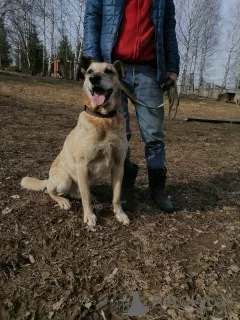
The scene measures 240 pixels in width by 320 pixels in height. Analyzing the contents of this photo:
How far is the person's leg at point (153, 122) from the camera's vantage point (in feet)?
9.73

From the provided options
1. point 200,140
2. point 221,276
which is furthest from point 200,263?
point 200,140

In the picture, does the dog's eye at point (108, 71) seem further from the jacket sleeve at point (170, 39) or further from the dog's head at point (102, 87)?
the jacket sleeve at point (170, 39)

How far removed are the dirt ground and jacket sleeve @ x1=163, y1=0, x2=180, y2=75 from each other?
1390 millimetres

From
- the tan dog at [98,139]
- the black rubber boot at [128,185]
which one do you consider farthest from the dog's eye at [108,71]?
the black rubber boot at [128,185]

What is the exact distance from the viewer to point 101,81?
258 centimetres

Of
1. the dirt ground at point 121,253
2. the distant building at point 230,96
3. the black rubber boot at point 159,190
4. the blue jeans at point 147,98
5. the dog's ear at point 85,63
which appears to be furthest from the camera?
the distant building at point 230,96

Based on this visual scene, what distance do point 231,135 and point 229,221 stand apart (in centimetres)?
477

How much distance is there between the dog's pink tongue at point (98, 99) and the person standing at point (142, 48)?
0.41m

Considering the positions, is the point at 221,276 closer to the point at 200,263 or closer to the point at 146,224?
the point at 200,263

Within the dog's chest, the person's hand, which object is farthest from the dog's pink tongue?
the person's hand

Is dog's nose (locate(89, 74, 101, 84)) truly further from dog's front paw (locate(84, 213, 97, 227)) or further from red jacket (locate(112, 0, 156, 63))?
dog's front paw (locate(84, 213, 97, 227))

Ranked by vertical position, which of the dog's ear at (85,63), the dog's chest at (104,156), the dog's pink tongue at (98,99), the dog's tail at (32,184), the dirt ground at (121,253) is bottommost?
the dirt ground at (121,253)

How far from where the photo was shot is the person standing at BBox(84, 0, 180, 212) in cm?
280

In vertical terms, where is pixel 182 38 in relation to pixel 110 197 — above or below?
above
